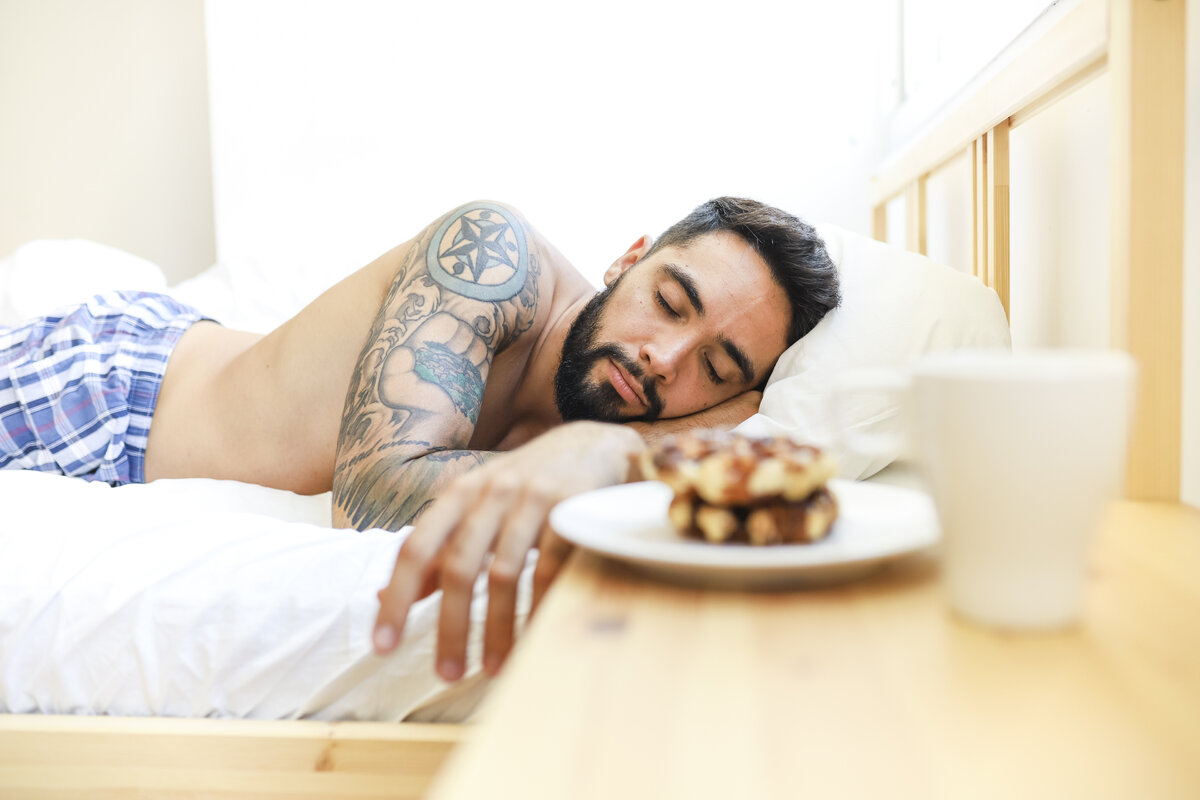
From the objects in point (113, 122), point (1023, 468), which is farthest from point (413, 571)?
point (113, 122)

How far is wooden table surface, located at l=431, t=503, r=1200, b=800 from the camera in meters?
0.24

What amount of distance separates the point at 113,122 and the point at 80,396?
1.64m

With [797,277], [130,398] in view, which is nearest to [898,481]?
[797,277]

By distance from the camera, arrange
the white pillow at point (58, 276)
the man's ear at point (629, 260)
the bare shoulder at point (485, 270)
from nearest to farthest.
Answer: the bare shoulder at point (485, 270) < the man's ear at point (629, 260) < the white pillow at point (58, 276)

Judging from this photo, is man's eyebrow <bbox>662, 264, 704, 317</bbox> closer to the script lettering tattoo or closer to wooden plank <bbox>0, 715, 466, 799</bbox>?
the script lettering tattoo

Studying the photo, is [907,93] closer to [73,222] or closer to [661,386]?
[661,386]

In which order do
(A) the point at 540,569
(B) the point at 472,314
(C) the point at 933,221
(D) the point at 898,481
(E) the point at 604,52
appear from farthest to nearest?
(E) the point at 604,52, (C) the point at 933,221, (B) the point at 472,314, (D) the point at 898,481, (A) the point at 540,569

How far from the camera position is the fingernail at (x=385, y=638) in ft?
1.57

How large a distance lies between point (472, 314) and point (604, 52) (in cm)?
135

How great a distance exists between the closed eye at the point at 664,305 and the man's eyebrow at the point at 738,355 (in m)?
0.07

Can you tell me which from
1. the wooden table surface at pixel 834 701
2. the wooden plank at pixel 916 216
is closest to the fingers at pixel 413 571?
the wooden table surface at pixel 834 701

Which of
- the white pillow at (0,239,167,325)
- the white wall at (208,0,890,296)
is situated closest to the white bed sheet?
the white pillow at (0,239,167,325)

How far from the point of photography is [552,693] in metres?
0.29

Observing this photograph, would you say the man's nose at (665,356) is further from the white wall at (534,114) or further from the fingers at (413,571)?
the white wall at (534,114)
